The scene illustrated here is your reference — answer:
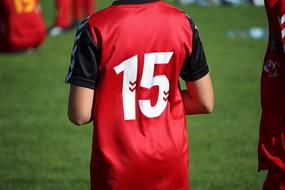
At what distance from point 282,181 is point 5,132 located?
211 inches

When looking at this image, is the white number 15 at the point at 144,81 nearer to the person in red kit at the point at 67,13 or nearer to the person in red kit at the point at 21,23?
the person in red kit at the point at 21,23

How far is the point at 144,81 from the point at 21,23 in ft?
32.8

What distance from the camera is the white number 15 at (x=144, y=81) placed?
3465 mm

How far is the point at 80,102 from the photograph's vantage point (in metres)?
3.44

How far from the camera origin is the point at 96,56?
11.2 feet

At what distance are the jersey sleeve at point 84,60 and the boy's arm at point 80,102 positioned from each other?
0.03 metres

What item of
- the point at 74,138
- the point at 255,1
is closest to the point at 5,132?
the point at 74,138

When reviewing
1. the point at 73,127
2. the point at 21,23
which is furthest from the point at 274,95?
the point at 21,23

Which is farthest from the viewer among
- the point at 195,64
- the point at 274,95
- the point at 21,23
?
the point at 21,23

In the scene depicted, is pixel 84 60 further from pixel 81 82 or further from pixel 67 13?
pixel 67 13

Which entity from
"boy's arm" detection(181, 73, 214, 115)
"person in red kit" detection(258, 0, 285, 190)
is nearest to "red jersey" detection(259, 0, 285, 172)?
"person in red kit" detection(258, 0, 285, 190)

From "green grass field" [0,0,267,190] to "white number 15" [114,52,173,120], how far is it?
11.0 feet

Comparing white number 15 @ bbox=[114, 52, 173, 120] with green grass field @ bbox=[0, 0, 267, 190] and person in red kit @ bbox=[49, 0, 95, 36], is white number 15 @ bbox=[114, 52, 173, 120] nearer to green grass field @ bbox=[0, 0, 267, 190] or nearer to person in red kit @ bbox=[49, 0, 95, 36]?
green grass field @ bbox=[0, 0, 267, 190]

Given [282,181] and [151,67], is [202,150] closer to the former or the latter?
[282,181]
